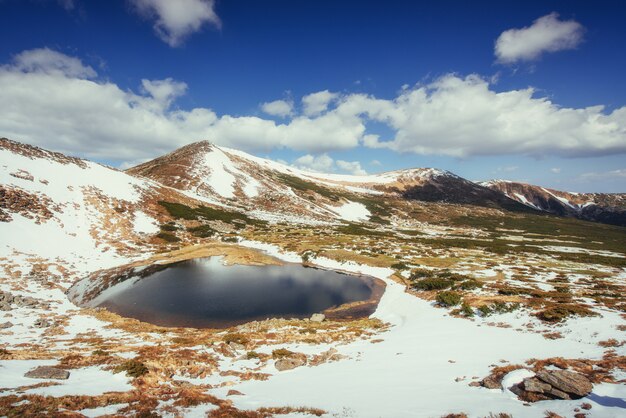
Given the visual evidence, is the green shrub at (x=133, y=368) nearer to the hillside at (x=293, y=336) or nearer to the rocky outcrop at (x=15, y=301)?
the hillside at (x=293, y=336)

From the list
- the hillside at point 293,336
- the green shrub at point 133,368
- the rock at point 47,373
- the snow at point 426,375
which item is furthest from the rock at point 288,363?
the rock at point 47,373

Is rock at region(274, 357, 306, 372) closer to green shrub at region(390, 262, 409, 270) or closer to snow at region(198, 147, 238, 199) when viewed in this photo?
green shrub at region(390, 262, 409, 270)

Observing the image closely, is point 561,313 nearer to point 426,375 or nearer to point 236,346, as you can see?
point 426,375

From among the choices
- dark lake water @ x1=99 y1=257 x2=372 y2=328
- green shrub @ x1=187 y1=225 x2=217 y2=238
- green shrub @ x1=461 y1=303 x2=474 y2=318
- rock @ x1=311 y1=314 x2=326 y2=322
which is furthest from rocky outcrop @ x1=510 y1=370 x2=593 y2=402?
green shrub @ x1=187 y1=225 x2=217 y2=238

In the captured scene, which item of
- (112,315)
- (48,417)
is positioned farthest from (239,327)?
(48,417)

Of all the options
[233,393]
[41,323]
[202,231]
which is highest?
[202,231]

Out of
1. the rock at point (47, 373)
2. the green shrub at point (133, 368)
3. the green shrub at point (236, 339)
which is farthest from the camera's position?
the green shrub at point (236, 339)

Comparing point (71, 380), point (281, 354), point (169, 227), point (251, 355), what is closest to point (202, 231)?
point (169, 227)
